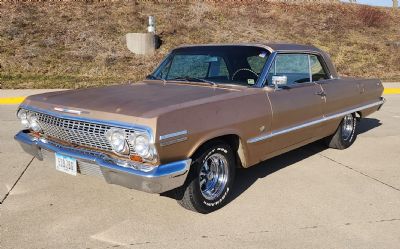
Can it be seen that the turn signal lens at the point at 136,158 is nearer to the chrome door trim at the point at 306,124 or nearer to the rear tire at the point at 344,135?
the chrome door trim at the point at 306,124

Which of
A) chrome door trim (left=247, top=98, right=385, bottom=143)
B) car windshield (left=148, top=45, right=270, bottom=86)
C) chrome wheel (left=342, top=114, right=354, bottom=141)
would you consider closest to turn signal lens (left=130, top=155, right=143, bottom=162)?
chrome door trim (left=247, top=98, right=385, bottom=143)

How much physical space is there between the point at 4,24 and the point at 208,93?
16709 mm

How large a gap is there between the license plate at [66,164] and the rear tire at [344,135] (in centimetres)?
384

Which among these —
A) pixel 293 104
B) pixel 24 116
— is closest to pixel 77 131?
pixel 24 116

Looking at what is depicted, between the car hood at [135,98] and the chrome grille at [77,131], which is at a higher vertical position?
the car hood at [135,98]

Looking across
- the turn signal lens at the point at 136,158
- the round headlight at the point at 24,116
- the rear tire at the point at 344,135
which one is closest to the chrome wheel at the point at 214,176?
the turn signal lens at the point at 136,158

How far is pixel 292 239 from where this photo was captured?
3.56 m

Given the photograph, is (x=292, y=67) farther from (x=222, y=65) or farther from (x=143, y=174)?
(x=143, y=174)

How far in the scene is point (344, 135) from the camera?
21.0 feet

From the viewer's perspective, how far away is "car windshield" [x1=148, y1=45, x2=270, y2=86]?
4.71m

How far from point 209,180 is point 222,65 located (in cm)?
139

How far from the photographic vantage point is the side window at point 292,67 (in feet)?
16.2

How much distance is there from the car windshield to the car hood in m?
0.22

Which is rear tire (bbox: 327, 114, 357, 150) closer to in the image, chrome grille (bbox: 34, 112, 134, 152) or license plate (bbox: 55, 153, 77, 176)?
chrome grille (bbox: 34, 112, 134, 152)
